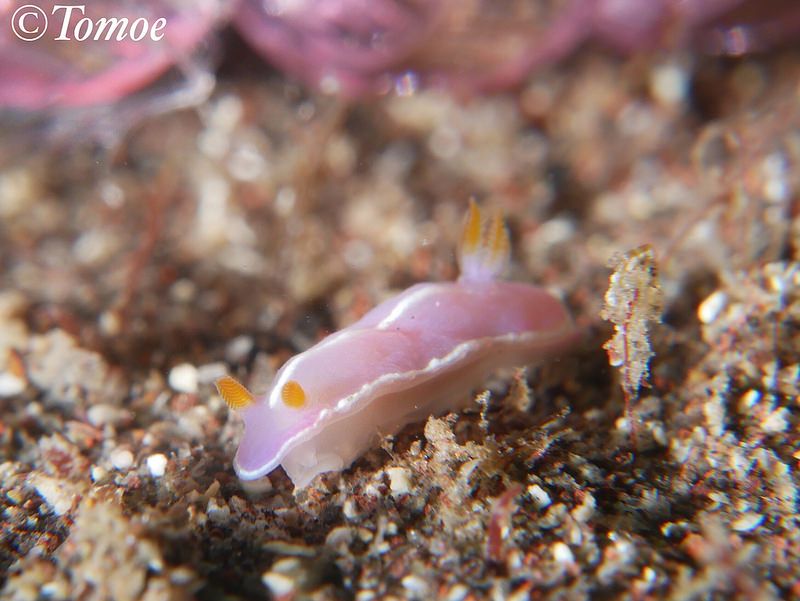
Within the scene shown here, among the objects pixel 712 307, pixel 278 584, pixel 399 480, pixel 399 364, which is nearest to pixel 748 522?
pixel 712 307

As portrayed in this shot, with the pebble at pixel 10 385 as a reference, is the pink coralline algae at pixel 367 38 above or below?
above

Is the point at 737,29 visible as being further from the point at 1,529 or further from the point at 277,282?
the point at 1,529

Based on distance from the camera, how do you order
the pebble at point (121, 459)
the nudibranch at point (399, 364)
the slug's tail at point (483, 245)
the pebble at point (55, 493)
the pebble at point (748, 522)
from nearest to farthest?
the pebble at point (748, 522) < the nudibranch at point (399, 364) < the pebble at point (55, 493) < the pebble at point (121, 459) < the slug's tail at point (483, 245)

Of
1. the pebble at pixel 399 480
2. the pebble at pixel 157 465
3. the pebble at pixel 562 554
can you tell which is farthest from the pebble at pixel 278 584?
the pebble at pixel 562 554

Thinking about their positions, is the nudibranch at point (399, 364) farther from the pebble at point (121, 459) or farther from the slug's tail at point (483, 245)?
the pebble at point (121, 459)

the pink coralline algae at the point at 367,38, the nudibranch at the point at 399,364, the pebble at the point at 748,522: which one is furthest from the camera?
the pink coralline algae at the point at 367,38

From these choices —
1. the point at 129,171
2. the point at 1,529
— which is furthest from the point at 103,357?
the point at 129,171
